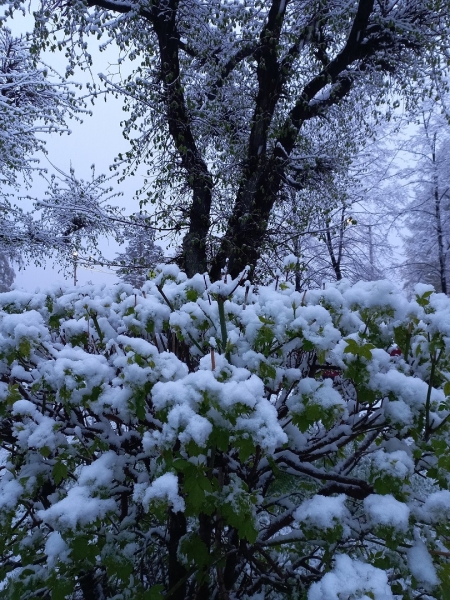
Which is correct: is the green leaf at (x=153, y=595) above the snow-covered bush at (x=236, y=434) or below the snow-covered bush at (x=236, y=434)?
below

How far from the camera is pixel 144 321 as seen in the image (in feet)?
5.74

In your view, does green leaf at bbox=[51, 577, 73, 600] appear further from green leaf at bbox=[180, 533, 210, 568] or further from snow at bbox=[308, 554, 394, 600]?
snow at bbox=[308, 554, 394, 600]

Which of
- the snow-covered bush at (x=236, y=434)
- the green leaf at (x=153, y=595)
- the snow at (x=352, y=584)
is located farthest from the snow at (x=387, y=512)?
the green leaf at (x=153, y=595)

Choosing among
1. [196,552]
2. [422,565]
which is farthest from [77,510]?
[422,565]

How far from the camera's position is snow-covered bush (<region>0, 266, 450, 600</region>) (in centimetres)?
118

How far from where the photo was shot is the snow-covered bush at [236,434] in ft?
3.86

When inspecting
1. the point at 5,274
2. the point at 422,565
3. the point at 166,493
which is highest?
the point at 166,493

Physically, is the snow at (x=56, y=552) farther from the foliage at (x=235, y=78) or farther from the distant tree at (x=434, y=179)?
the distant tree at (x=434, y=179)

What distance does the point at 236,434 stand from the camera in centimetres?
117

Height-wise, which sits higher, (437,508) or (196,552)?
(437,508)

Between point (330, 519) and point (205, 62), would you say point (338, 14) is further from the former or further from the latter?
point (330, 519)

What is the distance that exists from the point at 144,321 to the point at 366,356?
38.1 inches

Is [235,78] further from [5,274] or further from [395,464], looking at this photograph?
[5,274]

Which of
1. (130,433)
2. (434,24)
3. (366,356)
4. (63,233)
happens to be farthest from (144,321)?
(63,233)
